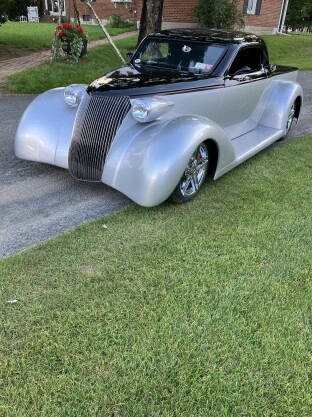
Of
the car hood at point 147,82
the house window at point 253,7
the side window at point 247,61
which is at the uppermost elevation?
the house window at point 253,7

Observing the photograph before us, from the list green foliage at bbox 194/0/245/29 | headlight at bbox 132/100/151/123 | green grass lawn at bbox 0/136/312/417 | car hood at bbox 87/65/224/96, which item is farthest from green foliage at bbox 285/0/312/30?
green grass lawn at bbox 0/136/312/417

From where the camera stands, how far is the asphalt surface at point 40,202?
11.3ft

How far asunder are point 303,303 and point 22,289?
6.51ft

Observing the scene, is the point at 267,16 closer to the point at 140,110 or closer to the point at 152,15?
the point at 152,15

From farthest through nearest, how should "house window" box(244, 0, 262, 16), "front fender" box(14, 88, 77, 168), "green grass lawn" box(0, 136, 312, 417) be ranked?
"house window" box(244, 0, 262, 16) < "front fender" box(14, 88, 77, 168) < "green grass lawn" box(0, 136, 312, 417)

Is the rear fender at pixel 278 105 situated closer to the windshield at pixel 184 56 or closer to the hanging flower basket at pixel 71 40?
the windshield at pixel 184 56

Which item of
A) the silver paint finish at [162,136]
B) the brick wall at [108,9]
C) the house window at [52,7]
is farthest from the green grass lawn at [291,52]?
the house window at [52,7]

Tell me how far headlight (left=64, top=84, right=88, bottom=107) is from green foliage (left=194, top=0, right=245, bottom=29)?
18.0m

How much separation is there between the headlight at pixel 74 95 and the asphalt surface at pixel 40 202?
2.90 ft

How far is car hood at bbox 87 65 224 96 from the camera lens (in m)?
3.97

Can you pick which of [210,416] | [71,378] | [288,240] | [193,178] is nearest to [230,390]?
[210,416]

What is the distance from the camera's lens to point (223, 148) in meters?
4.24

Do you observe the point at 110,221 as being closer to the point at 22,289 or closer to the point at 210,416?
the point at 22,289

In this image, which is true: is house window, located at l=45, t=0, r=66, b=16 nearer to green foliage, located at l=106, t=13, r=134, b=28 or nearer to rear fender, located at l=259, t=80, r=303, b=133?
green foliage, located at l=106, t=13, r=134, b=28
